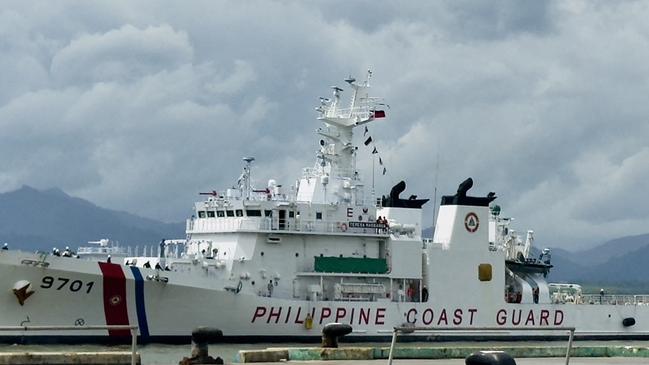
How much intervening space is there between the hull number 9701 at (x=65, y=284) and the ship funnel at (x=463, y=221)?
41.4 ft

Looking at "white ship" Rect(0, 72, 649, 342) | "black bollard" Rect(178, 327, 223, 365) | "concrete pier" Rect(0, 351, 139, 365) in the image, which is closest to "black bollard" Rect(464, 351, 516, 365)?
"concrete pier" Rect(0, 351, 139, 365)

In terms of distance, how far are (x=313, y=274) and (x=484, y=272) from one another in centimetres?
648

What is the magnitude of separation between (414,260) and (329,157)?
15.2ft

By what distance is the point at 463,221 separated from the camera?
4266 centimetres

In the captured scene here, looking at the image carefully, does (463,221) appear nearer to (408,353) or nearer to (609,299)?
(609,299)

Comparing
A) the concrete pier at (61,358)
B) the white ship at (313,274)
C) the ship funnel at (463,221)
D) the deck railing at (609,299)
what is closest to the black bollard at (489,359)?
the concrete pier at (61,358)

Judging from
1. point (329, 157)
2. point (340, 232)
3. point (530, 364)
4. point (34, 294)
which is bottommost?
point (530, 364)

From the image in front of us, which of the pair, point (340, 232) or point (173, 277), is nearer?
point (173, 277)

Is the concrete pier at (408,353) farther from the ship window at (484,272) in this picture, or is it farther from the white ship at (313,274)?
the ship window at (484,272)

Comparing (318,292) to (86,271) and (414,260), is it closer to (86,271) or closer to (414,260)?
(414,260)

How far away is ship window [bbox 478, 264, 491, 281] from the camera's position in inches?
1670

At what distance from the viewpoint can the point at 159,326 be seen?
120 ft

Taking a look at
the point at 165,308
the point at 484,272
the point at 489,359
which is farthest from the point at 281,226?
the point at 489,359

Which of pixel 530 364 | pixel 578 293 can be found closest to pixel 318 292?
pixel 578 293
